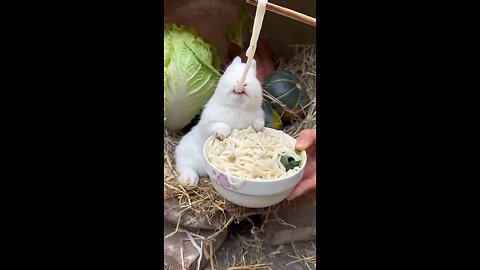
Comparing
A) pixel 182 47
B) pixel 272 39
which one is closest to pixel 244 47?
pixel 272 39

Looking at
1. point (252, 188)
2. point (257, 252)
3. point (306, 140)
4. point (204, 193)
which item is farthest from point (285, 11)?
point (257, 252)

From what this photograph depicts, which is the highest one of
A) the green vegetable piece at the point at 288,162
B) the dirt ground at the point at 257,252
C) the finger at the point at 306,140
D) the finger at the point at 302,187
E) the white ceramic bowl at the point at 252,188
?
the finger at the point at 306,140

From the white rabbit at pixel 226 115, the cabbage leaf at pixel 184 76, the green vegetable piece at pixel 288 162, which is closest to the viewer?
the green vegetable piece at pixel 288 162

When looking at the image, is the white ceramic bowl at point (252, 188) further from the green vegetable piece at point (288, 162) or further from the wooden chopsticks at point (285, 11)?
the wooden chopsticks at point (285, 11)

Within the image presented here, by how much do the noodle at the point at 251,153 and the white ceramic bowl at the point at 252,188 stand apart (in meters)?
0.02

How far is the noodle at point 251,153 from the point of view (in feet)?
4.82

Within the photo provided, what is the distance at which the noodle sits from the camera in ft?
4.82

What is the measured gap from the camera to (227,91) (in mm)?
1638

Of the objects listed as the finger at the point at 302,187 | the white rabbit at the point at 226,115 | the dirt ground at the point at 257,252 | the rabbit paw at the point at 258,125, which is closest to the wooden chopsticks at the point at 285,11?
the white rabbit at the point at 226,115

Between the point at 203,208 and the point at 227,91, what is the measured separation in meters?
0.39

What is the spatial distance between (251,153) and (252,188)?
0.13 metres

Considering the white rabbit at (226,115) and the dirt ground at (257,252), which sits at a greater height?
the white rabbit at (226,115)

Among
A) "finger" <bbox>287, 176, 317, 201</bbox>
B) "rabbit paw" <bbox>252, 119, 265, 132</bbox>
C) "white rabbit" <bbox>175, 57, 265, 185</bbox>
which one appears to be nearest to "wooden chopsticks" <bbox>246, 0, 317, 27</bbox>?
"white rabbit" <bbox>175, 57, 265, 185</bbox>

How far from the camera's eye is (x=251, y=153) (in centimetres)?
153
